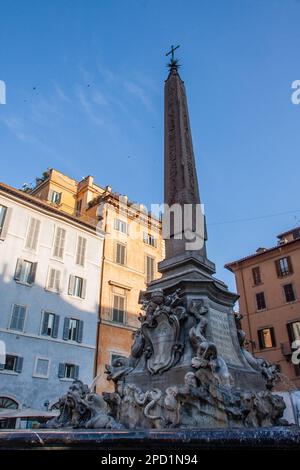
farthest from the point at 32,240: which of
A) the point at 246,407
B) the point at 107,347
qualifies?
the point at 246,407

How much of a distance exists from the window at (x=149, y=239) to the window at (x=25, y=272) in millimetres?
9127

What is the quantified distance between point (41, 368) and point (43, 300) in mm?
3274

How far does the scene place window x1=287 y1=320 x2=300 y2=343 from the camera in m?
23.4

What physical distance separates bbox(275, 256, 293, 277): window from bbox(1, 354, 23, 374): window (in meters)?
17.8

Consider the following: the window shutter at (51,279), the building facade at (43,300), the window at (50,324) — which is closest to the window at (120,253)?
the building facade at (43,300)

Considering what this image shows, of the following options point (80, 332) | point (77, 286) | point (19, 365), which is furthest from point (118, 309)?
point (19, 365)

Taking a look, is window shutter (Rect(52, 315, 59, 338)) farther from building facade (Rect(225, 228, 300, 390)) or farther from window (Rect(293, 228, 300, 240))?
window (Rect(293, 228, 300, 240))

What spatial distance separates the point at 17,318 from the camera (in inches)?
701

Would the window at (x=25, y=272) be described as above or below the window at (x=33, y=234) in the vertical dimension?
below

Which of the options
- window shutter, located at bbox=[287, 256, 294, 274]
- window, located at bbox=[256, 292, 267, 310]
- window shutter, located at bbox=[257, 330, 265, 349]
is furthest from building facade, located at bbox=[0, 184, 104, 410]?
window shutter, located at bbox=[287, 256, 294, 274]

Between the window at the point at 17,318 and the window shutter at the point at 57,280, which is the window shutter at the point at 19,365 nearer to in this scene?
the window at the point at 17,318

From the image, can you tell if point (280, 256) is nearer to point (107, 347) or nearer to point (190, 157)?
point (107, 347)

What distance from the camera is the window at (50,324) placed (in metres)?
18.6

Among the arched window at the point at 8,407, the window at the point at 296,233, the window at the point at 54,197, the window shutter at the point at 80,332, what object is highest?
the window at the point at 54,197
